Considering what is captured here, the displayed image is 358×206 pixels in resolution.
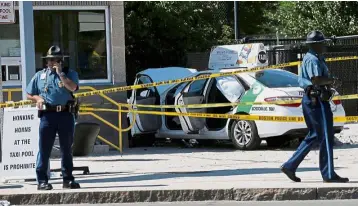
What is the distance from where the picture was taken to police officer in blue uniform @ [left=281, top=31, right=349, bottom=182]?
9.27 metres

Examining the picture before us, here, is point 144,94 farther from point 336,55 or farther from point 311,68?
point 311,68

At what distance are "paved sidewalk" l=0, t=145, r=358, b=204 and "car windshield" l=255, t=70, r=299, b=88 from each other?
4.45 ft

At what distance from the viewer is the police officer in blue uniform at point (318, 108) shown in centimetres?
927

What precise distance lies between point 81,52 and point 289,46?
6356 mm

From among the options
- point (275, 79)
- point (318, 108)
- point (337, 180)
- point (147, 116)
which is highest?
point (275, 79)

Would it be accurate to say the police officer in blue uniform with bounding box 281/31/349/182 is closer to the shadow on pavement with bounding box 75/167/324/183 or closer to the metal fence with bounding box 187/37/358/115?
the shadow on pavement with bounding box 75/167/324/183

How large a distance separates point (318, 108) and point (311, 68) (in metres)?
0.50

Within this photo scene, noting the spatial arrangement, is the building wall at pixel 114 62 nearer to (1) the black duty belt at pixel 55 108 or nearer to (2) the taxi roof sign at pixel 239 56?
(2) the taxi roof sign at pixel 239 56

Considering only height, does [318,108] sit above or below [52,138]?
above

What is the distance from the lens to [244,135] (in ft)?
45.5

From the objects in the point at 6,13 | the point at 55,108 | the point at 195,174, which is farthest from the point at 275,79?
the point at 55,108

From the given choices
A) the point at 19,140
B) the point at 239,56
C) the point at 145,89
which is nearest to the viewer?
the point at 19,140

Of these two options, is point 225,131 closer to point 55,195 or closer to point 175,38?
point 55,195

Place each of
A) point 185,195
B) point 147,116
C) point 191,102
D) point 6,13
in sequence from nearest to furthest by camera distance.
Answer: point 185,195 → point 6,13 → point 191,102 → point 147,116
